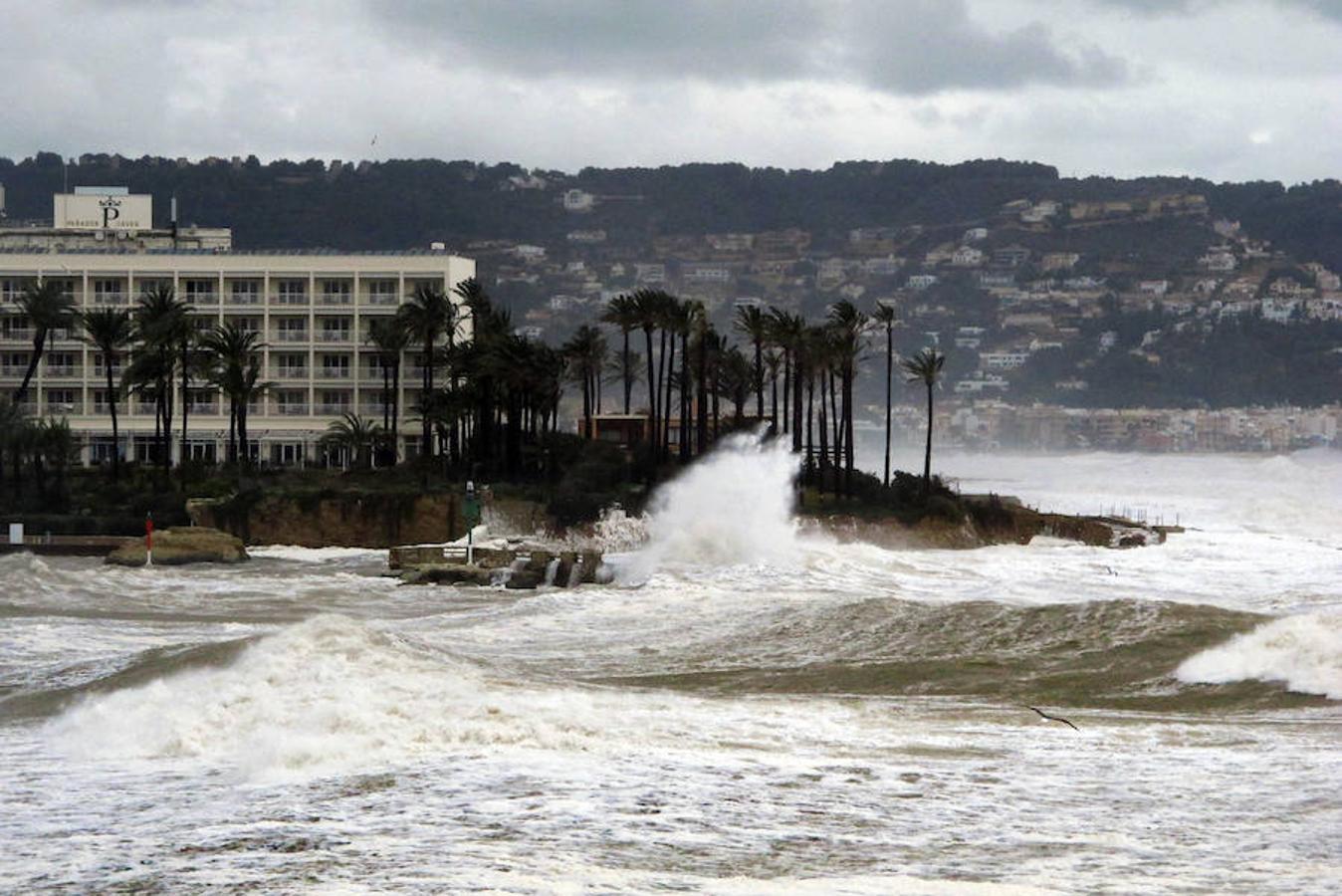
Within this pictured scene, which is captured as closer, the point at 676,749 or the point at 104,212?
the point at 676,749

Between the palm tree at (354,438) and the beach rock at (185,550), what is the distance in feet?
77.8

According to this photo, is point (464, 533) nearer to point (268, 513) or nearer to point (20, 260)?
point (268, 513)

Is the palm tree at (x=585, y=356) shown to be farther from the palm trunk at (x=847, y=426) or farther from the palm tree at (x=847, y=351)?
the palm trunk at (x=847, y=426)

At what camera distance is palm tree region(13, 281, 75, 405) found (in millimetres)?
79438

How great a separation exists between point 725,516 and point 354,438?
102 feet

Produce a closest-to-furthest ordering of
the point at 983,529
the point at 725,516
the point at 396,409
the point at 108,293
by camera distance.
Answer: the point at 725,516 → the point at 983,529 → the point at 396,409 → the point at 108,293

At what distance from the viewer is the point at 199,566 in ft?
176

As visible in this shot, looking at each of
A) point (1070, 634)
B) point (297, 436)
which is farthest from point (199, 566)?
point (297, 436)

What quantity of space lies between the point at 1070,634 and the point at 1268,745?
11174 mm

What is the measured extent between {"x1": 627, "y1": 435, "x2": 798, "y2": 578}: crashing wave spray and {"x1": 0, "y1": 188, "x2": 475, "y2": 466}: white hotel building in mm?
27450

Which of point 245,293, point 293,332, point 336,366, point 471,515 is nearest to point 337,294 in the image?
point 293,332

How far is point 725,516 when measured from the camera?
54.0 m

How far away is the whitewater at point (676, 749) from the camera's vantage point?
1441cm

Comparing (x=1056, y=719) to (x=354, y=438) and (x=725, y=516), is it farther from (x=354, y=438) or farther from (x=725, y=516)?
(x=354, y=438)
